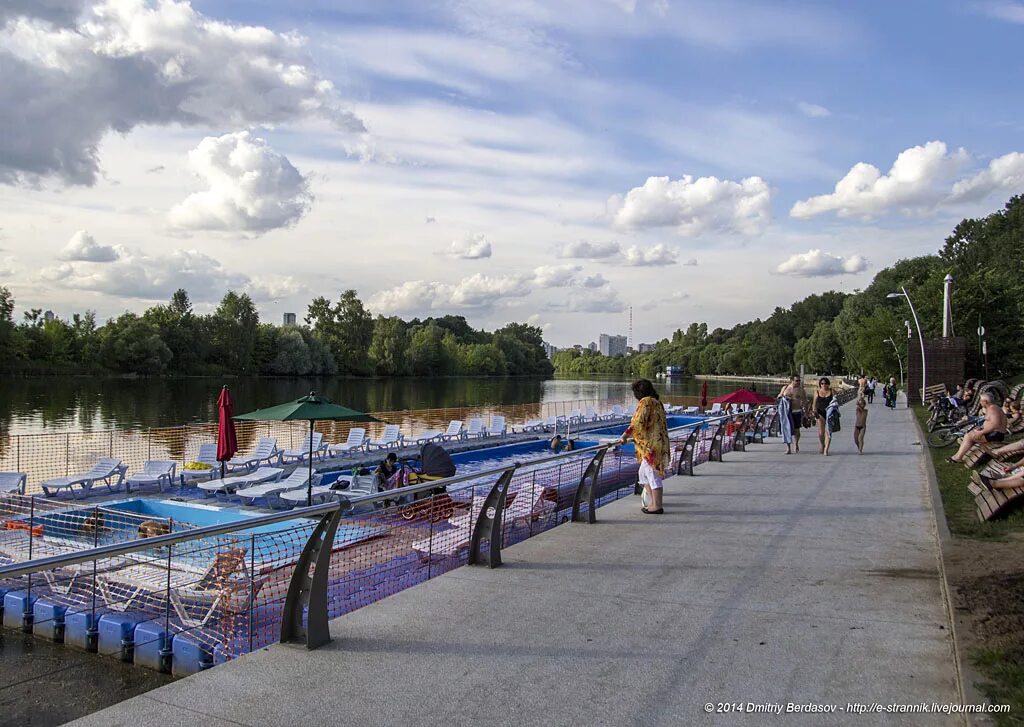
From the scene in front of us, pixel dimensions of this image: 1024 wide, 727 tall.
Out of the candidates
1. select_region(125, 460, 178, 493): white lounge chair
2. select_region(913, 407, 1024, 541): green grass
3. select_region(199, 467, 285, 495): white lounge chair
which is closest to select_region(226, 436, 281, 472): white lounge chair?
select_region(199, 467, 285, 495): white lounge chair

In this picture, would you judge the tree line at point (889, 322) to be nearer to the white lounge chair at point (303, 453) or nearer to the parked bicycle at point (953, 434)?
the parked bicycle at point (953, 434)

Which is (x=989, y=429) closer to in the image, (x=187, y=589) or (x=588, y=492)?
(x=588, y=492)

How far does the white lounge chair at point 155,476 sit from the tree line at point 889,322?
132 ft

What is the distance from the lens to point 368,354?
112 metres

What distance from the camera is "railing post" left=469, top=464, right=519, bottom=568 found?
6598 mm

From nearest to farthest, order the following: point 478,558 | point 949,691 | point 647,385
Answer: point 949,691
point 478,558
point 647,385

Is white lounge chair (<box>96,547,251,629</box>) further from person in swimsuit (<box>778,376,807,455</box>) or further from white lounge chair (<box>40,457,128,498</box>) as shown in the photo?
person in swimsuit (<box>778,376,807,455</box>)

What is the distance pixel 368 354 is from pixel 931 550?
107 meters

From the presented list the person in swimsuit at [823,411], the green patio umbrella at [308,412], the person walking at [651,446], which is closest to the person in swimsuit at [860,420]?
the person in swimsuit at [823,411]

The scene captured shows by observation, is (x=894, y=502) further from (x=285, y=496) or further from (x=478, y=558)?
(x=285, y=496)

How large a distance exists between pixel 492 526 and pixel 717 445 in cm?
952

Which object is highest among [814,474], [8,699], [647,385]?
[647,385]

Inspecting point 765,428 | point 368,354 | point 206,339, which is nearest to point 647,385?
point 765,428

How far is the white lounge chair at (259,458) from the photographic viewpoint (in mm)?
19125
